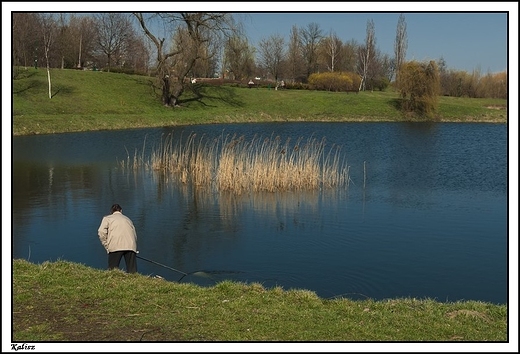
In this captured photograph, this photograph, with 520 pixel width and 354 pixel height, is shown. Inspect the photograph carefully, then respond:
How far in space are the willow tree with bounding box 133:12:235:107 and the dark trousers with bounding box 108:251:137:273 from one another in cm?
3225

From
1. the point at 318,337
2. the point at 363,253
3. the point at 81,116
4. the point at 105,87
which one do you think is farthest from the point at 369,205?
the point at 105,87

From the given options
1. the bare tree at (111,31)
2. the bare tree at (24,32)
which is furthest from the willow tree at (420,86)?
the bare tree at (24,32)

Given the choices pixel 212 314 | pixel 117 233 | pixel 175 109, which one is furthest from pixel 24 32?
pixel 212 314

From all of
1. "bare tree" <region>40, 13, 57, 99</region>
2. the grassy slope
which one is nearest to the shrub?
"bare tree" <region>40, 13, 57, 99</region>

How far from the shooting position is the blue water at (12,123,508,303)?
39.8 feet

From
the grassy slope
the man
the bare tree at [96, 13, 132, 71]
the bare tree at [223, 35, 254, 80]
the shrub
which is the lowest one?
the grassy slope

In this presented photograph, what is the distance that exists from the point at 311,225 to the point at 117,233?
6.51 metres

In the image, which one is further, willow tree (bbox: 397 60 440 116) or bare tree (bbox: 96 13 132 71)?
bare tree (bbox: 96 13 132 71)

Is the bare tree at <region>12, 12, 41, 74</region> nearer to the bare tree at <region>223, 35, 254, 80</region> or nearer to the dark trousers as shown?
the bare tree at <region>223, 35, 254, 80</region>

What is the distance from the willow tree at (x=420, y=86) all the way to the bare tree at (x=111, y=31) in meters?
25.6

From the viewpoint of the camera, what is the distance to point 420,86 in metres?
52.5

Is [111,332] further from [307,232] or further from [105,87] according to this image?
[105,87]

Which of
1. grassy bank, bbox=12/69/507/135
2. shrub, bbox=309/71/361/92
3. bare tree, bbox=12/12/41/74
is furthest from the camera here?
shrub, bbox=309/71/361/92

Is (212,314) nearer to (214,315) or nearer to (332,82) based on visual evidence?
(214,315)
